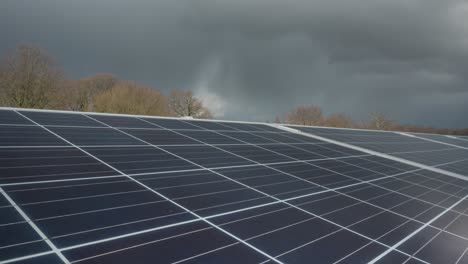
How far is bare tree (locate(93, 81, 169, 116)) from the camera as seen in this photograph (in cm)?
5141

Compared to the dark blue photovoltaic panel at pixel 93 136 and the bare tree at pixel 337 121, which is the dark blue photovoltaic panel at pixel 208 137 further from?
the bare tree at pixel 337 121

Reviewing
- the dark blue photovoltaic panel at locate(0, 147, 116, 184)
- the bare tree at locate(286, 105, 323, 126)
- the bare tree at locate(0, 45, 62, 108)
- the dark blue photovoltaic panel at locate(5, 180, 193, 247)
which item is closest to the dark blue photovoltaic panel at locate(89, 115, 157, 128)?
the dark blue photovoltaic panel at locate(0, 147, 116, 184)

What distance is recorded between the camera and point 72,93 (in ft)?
177

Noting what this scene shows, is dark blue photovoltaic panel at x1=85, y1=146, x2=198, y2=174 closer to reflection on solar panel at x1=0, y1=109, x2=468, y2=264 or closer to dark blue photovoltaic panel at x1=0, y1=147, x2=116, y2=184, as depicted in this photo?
reflection on solar panel at x1=0, y1=109, x2=468, y2=264

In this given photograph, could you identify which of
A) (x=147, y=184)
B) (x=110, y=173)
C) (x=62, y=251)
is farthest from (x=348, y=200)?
(x=62, y=251)

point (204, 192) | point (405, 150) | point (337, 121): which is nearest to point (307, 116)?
point (337, 121)

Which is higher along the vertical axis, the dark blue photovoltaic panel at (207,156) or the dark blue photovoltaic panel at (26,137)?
the dark blue photovoltaic panel at (26,137)

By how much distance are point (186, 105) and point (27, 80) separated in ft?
92.9

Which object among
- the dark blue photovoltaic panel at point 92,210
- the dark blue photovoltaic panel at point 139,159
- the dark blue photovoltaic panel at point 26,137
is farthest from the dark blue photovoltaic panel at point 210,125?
the dark blue photovoltaic panel at point 92,210

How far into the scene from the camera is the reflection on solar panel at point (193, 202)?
15.4 ft

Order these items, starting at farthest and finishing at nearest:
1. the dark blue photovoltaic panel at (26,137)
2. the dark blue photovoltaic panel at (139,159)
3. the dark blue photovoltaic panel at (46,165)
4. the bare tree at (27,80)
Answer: the bare tree at (27,80), the dark blue photovoltaic panel at (26,137), the dark blue photovoltaic panel at (139,159), the dark blue photovoltaic panel at (46,165)

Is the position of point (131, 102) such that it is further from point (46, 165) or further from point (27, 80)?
point (46, 165)

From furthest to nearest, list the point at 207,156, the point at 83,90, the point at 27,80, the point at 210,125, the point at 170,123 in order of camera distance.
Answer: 1. the point at 83,90
2. the point at 27,80
3. the point at 210,125
4. the point at 170,123
5. the point at 207,156

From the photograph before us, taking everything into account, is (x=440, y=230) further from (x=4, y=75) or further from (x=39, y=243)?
(x=4, y=75)
